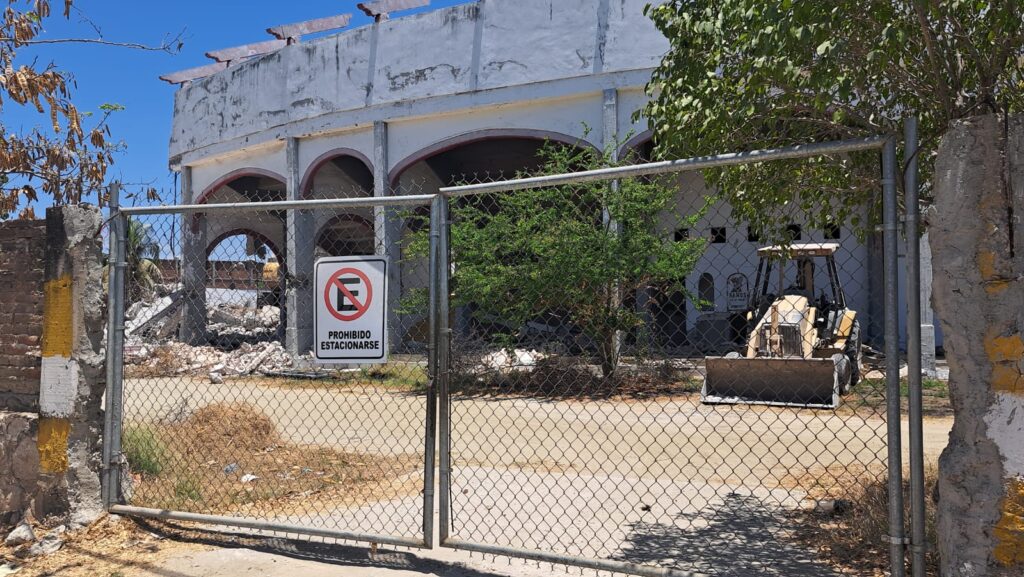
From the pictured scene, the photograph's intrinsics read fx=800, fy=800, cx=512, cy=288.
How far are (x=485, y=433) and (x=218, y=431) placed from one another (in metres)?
3.17

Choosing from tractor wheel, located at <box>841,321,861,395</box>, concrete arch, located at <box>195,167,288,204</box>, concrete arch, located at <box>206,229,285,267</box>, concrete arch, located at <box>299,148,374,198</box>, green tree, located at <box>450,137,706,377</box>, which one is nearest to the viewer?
tractor wheel, located at <box>841,321,861,395</box>

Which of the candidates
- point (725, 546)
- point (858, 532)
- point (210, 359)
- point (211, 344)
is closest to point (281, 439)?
point (725, 546)

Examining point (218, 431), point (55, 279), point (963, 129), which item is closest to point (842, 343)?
point (218, 431)

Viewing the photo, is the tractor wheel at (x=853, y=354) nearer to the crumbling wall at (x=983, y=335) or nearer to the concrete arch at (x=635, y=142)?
the concrete arch at (x=635, y=142)

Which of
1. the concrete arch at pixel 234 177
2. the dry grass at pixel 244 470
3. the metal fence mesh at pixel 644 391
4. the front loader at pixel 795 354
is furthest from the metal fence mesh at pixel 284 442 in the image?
the front loader at pixel 795 354

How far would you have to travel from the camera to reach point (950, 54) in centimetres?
482

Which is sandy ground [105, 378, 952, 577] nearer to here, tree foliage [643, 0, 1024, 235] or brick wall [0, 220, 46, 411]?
tree foliage [643, 0, 1024, 235]

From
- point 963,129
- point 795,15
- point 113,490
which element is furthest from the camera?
point 113,490

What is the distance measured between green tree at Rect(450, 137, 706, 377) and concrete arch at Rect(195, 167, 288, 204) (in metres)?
9.04

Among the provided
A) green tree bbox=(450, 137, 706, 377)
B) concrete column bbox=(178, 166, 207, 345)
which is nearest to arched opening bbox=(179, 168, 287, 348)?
concrete column bbox=(178, 166, 207, 345)

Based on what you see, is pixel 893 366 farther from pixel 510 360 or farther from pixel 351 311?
pixel 510 360

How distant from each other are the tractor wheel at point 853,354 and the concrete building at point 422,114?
6.04 feet

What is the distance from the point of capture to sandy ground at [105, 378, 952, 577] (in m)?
4.85

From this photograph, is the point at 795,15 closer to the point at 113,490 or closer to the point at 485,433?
the point at 113,490
